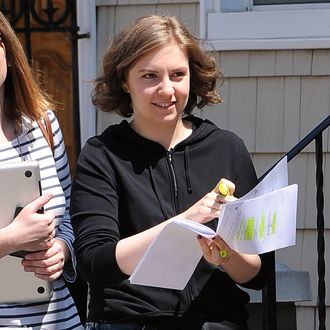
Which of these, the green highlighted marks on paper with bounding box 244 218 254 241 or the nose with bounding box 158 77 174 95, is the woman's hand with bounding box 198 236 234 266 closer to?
the green highlighted marks on paper with bounding box 244 218 254 241

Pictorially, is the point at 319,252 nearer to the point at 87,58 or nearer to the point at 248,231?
the point at 248,231

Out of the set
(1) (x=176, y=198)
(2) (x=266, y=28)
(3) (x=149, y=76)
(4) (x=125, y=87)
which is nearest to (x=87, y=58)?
(2) (x=266, y=28)

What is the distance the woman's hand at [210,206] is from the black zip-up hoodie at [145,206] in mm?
162

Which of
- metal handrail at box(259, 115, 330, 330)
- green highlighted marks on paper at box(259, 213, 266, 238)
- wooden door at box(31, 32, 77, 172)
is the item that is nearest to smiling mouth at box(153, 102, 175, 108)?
green highlighted marks on paper at box(259, 213, 266, 238)

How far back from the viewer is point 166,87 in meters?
2.65

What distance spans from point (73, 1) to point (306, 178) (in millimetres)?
1513

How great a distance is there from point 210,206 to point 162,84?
1.36 feet

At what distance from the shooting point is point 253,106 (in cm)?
462

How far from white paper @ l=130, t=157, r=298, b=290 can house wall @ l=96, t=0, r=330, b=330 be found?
205 cm

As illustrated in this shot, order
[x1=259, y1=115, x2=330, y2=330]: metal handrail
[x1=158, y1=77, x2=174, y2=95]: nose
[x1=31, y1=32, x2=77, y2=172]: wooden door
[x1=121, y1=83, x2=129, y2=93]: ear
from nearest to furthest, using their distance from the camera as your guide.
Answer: [x1=158, y1=77, x2=174, y2=95]: nose, [x1=121, y1=83, x2=129, y2=93]: ear, [x1=259, y1=115, x2=330, y2=330]: metal handrail, [x1=31, y1=32, x2=77, y2=172]: wooden door

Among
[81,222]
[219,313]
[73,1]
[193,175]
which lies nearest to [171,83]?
[193,175]

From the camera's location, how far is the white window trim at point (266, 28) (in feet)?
14.8

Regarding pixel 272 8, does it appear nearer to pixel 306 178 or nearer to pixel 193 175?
pixel 306 178

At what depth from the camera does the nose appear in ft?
8.70
